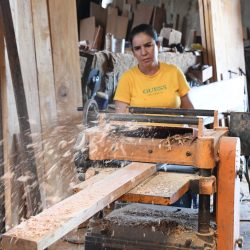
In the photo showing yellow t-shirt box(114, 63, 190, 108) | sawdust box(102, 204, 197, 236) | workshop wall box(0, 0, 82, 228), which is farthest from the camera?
yellow t-shirt box(114, 63, 190, 108)

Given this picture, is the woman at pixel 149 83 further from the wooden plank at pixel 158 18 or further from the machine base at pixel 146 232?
the wooden plank at pixel 158 18

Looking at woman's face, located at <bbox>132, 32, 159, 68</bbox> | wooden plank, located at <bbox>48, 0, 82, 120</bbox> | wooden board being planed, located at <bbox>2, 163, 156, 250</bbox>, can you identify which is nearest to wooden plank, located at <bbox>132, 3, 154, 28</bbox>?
wooden plank, located at <bbox>48, 0, 82, 120</bbox>

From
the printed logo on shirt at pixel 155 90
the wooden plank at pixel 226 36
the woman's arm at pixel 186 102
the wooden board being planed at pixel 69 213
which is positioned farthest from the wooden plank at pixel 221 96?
the wooden board being planed at pixel 69 213

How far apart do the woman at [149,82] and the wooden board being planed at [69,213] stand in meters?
1.06

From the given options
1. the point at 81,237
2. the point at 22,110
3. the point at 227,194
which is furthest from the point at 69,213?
the point at 81,237

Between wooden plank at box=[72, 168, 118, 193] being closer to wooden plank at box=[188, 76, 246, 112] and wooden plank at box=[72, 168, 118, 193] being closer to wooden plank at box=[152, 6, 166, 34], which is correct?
wooden plank at box=[188, 76, 246, 112]

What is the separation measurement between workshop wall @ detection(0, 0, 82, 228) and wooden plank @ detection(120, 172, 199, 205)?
1139 mm

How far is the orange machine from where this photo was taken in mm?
1513

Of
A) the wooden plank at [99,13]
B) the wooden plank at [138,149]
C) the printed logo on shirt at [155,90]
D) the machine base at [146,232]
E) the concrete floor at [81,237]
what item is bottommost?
the concrete floor at [81,237]

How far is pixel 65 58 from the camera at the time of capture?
2.75 meters

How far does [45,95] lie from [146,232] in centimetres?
130

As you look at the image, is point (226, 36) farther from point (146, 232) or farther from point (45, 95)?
point (146, 232)

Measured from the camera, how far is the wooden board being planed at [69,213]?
944mm

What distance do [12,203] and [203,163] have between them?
4.46 feet
